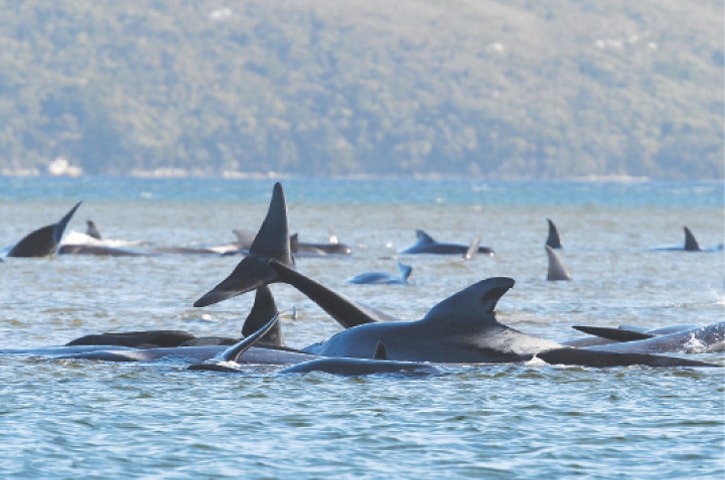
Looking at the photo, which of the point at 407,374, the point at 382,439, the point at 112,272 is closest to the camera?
the point at 382,439

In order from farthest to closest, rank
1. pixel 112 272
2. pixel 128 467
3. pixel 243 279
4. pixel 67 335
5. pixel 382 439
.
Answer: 1. pixel 112 272
2. pixel 67 335
3. pixel 243 279
4. pixel 382 439
5. pixel 128 467

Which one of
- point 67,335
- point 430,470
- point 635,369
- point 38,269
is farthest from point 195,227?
point 430,470

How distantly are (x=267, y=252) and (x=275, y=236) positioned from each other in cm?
21

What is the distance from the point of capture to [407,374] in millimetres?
16125

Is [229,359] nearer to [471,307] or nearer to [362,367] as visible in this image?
[362,367]

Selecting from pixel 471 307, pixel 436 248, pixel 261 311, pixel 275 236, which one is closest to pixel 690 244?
pixel 436 248

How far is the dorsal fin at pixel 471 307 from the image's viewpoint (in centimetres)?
1581

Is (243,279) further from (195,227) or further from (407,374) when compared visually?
(195,227)

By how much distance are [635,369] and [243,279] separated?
4.41 metres

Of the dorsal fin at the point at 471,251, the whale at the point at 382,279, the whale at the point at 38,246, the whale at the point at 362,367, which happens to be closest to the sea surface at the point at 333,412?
the whale at the point at 362,367

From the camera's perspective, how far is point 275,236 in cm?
1803

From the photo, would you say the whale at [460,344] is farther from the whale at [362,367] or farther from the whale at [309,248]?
the whale at [309,248]

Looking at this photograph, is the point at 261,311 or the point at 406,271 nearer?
the point at 261,311

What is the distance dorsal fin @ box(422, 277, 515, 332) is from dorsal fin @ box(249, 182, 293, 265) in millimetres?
2144
